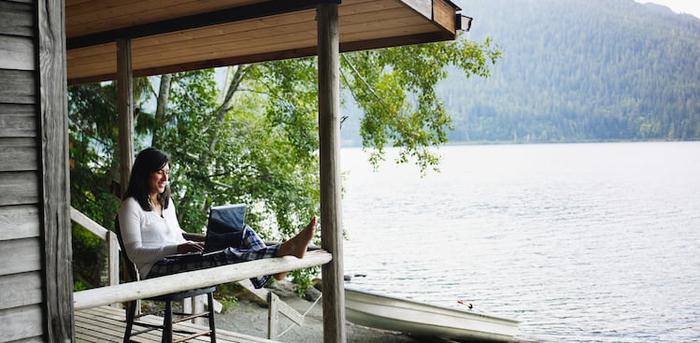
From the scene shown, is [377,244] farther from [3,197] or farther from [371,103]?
[3,197]

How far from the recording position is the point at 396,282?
2098 cm

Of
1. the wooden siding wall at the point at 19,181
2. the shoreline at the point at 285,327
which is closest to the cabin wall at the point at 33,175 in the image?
the wooden siding wall at the point at 19,181

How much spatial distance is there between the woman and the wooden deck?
0.86 metres

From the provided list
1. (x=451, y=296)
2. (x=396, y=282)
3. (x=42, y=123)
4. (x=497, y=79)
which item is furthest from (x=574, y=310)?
(x=497, y=79)

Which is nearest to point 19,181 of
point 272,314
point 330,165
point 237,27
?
point 330,165

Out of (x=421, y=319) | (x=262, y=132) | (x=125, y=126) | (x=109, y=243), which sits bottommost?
(x=421, y=319)

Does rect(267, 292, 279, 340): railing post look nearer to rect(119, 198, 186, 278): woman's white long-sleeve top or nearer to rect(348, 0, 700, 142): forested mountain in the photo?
rect(119, 198, 186, 278): woman's white long-sleeve top

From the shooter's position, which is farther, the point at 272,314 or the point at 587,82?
the point at 587,82

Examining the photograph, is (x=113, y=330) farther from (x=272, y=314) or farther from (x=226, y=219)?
(x=272, y=314)

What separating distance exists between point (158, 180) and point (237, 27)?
1.32m

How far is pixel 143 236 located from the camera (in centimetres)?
373

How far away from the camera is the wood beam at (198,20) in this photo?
3914 millimetres

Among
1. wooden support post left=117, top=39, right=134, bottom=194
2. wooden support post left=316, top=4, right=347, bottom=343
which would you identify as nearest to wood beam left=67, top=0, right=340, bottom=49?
wooden support post left=316, top=4, right=347, bottom=343

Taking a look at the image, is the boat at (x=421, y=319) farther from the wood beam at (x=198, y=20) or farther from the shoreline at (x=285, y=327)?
the wood beam at (x=198, y=20)
